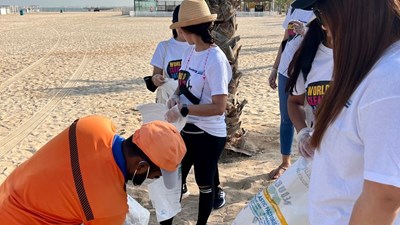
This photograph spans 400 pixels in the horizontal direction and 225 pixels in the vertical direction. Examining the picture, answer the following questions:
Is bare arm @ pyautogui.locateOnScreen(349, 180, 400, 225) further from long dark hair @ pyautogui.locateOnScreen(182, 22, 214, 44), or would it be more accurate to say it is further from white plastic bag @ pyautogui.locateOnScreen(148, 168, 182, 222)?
white plastic bag @ pyautogui.locateOnScreen(148, 168, 182, 222)

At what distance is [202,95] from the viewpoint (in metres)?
3.10

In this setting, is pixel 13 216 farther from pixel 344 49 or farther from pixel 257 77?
pixel 257 77

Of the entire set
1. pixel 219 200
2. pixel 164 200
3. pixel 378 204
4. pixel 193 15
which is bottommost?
pixel 219 200

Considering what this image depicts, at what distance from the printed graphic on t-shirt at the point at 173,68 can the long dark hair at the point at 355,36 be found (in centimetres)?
279

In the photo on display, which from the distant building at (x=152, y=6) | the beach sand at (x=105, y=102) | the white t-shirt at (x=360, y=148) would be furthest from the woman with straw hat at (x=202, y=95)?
the distant building at (x=152, y=6)

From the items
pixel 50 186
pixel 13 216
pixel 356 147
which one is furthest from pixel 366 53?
pixel 13 216

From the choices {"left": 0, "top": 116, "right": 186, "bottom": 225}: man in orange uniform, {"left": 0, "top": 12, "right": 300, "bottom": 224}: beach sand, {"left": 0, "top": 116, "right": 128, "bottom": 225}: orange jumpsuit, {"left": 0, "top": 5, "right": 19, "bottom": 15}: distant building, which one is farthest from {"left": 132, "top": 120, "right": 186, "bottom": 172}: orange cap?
{"left": 0, "top": 5, "right": 19, "bottom": 15}: distant building

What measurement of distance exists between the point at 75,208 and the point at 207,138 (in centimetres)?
141

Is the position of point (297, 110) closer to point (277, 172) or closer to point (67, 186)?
point (67, 186)

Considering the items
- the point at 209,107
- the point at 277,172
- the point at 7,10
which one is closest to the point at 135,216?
the point at 209,107

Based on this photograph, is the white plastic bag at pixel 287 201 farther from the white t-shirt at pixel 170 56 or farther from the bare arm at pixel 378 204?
the white t-shirt at pixel 170 56

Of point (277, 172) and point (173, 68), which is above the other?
point (173, 68)

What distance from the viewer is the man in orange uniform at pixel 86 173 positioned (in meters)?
1.85

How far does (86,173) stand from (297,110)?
1.37 meters
